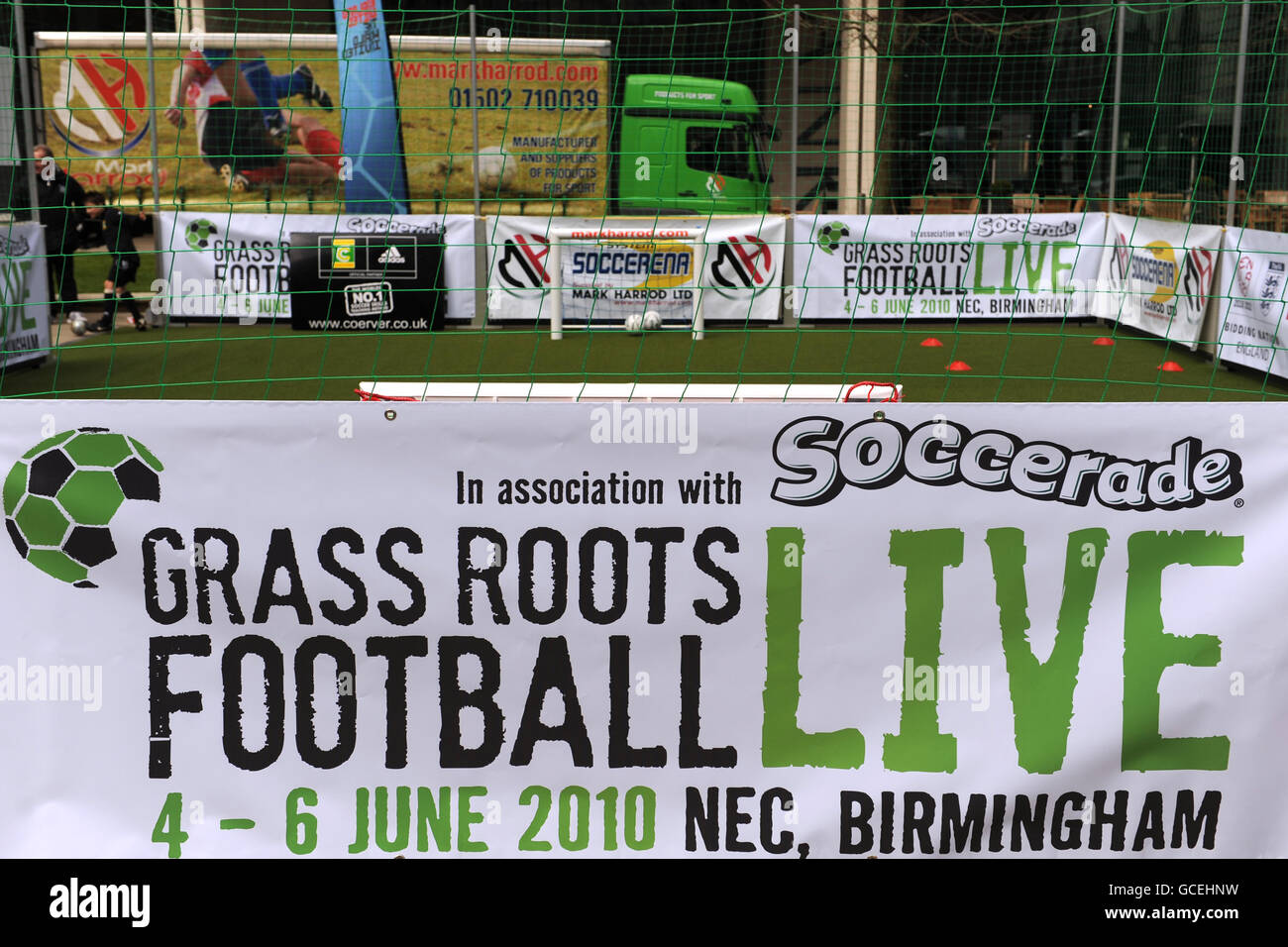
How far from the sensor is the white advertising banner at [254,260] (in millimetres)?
13594

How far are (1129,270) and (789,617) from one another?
434 inches

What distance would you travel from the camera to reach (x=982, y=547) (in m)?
3.07

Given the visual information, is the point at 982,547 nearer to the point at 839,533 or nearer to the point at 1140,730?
the point at 839,533

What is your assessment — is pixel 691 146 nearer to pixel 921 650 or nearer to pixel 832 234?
pixel 832 234

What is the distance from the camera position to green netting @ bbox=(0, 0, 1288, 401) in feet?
31.7

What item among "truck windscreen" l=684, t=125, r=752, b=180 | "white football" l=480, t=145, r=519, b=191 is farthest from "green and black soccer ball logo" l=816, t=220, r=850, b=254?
"white football" l=480, t=145, r=519, b=191

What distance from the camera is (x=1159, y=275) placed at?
40.2 feet

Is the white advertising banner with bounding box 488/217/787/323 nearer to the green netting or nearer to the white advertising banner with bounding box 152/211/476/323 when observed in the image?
the green netting

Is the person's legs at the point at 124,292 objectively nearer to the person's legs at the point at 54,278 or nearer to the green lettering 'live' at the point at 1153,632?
the person's legs at the point at 54,278

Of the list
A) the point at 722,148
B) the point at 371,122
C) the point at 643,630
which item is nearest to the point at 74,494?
the point at 643,630

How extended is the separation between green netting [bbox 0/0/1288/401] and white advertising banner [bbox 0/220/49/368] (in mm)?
52

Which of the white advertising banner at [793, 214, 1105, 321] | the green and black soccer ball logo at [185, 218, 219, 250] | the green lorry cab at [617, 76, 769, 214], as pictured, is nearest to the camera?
the white advertising banner at [793, 214, 1105, 321]

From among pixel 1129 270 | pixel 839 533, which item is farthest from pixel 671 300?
pixel 839 533
